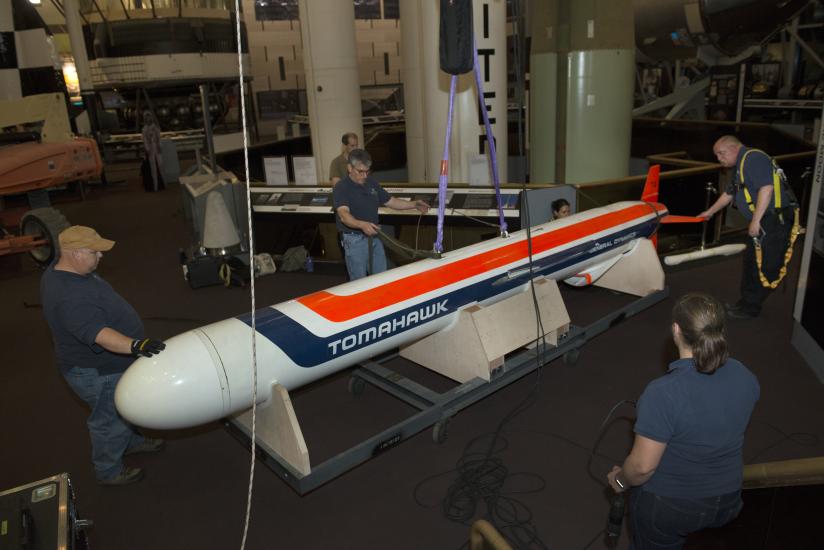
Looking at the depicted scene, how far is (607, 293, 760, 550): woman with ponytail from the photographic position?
7.27 ft

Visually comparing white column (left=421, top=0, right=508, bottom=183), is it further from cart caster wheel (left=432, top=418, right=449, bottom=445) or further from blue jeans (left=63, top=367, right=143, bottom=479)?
blue jeans (left=63, top=367, right=143, bottom=479)

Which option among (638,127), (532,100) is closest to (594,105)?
(532,100)

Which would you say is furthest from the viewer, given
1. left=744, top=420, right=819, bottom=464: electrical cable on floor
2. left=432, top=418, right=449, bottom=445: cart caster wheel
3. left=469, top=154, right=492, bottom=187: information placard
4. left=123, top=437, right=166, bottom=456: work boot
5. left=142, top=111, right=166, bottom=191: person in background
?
left=142, top=111, right=166, bottom=191: person in background

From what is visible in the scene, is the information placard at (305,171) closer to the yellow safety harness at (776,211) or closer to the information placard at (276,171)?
the information placard at (276,171)

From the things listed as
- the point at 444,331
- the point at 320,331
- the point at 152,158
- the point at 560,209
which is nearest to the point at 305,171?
the point at 560,209

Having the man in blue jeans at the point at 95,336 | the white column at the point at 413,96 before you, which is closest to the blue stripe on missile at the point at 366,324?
the man in blue jeans at the point at 95,336

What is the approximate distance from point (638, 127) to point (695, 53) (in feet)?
10.5

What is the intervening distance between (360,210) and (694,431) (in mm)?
4318

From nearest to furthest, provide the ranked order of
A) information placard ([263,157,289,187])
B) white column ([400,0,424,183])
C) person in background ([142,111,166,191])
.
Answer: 1. information placard ([263,157,289,187])
2. white column ([400,0,424,183])
3. person in background ([142,111,166,191])

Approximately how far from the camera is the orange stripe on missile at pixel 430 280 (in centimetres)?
416

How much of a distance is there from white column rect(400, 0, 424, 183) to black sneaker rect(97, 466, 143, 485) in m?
8.65

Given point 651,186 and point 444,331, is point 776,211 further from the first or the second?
point 444,331

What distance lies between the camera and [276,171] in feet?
30.0

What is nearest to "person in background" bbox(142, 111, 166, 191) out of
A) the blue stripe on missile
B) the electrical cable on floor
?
the blue stripe on missile
